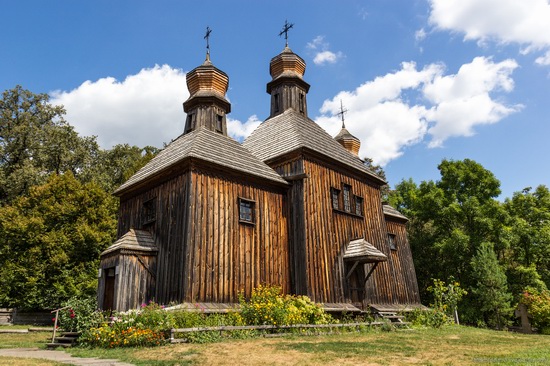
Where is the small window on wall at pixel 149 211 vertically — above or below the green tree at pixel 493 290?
above

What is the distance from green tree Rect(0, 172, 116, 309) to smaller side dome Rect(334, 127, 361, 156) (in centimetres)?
1648

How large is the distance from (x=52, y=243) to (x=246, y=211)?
15.9m

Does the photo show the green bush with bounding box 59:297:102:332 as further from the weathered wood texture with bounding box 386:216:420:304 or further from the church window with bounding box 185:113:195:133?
the weathered wood texture with bounding box 386:216:420:304

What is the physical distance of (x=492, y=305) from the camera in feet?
83.0

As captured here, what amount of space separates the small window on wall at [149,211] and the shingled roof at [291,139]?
532 centimetres

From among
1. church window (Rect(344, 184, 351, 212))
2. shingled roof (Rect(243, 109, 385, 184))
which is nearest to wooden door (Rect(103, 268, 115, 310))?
shingled roof (Rect(243, 109, 385, 184))

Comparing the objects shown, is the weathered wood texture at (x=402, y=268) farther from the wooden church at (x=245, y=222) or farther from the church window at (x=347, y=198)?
the church window at (x=347, y=198)

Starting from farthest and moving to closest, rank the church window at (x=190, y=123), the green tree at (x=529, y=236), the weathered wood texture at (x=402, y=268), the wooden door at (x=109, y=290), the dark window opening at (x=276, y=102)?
the green tree at (x=529, y=236), the dark window opening at (x=276, y=102), the weathered wood texture at (x=402, y=268), the church window at (x=190, y=123), the wooden door at (x=109, y=290)

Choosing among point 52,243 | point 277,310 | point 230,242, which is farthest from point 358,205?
point 52,243

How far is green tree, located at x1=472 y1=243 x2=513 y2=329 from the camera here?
2531 centimetres

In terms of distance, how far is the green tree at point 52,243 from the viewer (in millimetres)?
24938

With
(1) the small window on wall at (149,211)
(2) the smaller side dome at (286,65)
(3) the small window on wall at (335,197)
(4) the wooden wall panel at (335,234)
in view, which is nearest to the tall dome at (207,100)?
(2) the smaller side dome at (286,65)

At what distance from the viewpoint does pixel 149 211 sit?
16.9 metres

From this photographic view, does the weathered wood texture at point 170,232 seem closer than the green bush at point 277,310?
No
